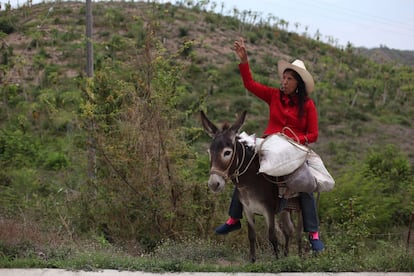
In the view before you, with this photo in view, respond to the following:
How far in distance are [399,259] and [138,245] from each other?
14.0ft

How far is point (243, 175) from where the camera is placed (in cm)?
530

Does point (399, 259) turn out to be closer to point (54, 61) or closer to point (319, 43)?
point (54, 61)

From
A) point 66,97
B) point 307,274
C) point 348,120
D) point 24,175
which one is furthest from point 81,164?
point 348,120

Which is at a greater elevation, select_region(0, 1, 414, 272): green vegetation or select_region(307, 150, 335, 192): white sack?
select_region(307, 150, 335, 192): white sack

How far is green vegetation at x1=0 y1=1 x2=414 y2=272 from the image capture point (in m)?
5.93

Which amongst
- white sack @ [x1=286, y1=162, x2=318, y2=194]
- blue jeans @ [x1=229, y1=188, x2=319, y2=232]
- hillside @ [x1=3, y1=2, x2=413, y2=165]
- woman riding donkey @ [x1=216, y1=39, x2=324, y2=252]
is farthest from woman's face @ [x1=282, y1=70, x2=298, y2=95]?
hillside @ [x1=3, y1=2, x2=413, y2=165]

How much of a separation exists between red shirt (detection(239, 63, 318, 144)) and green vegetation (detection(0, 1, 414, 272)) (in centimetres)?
137

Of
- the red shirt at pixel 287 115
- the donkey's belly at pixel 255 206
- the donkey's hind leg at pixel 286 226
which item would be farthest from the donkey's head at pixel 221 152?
the donkey's hind leg at pixel 286 226

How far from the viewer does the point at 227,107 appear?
72.2 ft

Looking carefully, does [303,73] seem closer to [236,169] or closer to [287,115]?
[287,115]

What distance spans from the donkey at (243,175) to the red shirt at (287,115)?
1.65 ft

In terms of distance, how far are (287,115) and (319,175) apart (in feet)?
2.51

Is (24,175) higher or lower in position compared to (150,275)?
lower

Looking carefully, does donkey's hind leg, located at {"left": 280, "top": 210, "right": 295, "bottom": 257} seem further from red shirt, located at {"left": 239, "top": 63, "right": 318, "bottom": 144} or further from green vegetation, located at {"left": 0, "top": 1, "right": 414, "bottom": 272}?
red shirt, located at {"left": 239, "top": 63, "right": 318, "bottom": 144}
